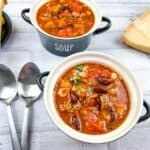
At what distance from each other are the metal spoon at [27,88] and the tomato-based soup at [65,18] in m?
0.10

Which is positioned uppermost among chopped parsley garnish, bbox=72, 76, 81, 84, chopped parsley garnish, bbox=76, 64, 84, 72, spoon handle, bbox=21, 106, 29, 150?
chopped parsley garnish, bbox=76, 64, 84, 72

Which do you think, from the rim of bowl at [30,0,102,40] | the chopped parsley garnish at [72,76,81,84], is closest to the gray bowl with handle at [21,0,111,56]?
the rim of bowl at [30,0,102,40]

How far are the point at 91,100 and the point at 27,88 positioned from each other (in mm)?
162

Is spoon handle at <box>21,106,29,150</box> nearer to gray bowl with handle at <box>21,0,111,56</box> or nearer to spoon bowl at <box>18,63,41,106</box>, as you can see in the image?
spoon bowl at <box>18,63,41,106</box>

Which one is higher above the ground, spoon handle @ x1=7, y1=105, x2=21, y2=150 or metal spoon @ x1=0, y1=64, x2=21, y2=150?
metal spoon @ x1=0, y1=64, x2=21, y2=150

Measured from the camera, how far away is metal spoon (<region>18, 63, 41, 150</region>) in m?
0.73

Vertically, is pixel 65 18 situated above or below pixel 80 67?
above

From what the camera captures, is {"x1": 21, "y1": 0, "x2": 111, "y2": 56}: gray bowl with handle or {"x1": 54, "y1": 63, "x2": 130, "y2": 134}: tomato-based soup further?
{"x1": 21, "y1": 0, "x2": 111, "y2": 56}: gray bowl with handle

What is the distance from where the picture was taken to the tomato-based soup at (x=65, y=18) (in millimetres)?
820

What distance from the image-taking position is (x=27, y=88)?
2.54 ft

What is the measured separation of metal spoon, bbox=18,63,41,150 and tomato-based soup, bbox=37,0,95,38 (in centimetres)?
10

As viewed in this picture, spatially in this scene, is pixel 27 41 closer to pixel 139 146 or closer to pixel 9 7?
pixel 9 7

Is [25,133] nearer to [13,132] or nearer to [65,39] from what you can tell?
[13,132]

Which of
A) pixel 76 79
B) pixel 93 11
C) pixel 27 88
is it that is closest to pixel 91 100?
pixel 76 79
